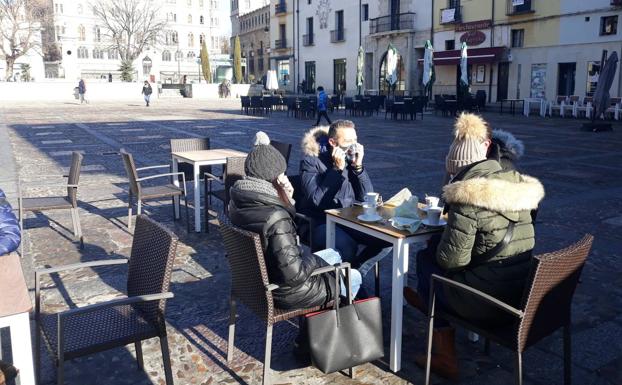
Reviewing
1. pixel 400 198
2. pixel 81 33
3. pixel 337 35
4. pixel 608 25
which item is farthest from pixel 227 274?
pixel 81 33

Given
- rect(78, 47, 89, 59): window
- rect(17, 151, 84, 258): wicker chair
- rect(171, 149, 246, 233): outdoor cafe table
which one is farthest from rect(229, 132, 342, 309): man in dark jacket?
rect(78, 47, 89, 59): window

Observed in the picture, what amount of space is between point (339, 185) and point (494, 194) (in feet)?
5.18

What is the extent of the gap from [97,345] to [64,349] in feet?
0.44

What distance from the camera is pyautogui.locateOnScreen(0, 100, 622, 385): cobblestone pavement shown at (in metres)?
3.11

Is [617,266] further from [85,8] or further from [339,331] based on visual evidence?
[85,8]

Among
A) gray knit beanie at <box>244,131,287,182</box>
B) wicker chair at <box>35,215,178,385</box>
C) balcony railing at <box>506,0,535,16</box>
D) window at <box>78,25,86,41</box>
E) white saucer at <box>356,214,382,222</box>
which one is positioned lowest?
wicker chair at <box>35,215,178,385</box>

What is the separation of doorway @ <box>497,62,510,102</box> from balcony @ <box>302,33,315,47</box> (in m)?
18.8

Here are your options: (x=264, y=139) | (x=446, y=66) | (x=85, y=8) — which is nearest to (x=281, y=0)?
(x=446, y=66)

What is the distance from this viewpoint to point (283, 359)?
324 centimetres

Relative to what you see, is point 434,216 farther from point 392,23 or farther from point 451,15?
point 392,23

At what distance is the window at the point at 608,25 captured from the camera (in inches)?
917

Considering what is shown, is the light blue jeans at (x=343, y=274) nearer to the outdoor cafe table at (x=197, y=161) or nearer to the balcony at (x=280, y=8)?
the outdoor cafe table at (x=197, y=161)

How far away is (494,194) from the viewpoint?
2.64 meters

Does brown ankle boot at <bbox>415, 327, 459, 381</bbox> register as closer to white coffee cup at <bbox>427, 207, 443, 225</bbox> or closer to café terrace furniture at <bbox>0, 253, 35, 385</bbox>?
white coffee cup at <bbox>427, 207, 443, 225</bbox>
